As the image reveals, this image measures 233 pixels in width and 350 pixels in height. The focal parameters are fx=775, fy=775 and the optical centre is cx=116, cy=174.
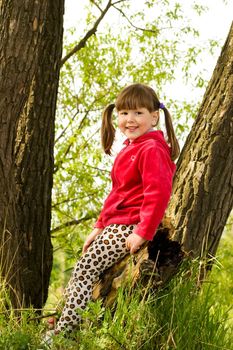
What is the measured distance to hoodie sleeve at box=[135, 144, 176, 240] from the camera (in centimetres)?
451

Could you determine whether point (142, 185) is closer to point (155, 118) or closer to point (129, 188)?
point (129, 188)

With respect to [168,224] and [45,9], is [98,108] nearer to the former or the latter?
[45,9]

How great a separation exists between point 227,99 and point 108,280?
6.97 ft

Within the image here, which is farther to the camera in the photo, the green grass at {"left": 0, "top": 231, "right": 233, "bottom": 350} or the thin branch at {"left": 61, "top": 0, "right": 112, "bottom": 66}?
the thin branch at {"left": 61, "top": 0, "right": 112, "bottom": 66}

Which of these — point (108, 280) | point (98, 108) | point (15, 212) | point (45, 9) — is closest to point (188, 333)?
point (108, 280)

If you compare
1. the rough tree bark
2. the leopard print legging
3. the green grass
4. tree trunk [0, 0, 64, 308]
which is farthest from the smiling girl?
the rough tree bark

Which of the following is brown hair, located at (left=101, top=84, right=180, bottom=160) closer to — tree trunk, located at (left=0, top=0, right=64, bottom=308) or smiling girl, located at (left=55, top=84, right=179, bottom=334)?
smiling girl, located at (left=55, top=84, right=179, bottom=334)

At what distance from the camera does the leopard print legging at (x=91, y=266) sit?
4.76m

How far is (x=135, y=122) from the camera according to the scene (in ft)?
15.7

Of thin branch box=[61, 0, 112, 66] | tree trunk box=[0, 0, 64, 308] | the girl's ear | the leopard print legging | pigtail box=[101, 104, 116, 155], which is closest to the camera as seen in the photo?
the leopard print legging

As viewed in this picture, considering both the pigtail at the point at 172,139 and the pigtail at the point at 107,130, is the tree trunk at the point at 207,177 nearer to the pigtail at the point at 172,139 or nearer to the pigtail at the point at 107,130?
the pigtail at the point at 107,130

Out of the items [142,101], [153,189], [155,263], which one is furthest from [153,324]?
[142,101]

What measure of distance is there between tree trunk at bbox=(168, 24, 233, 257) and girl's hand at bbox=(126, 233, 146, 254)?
55.9 inches

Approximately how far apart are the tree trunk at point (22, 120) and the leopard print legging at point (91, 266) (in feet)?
3.06
